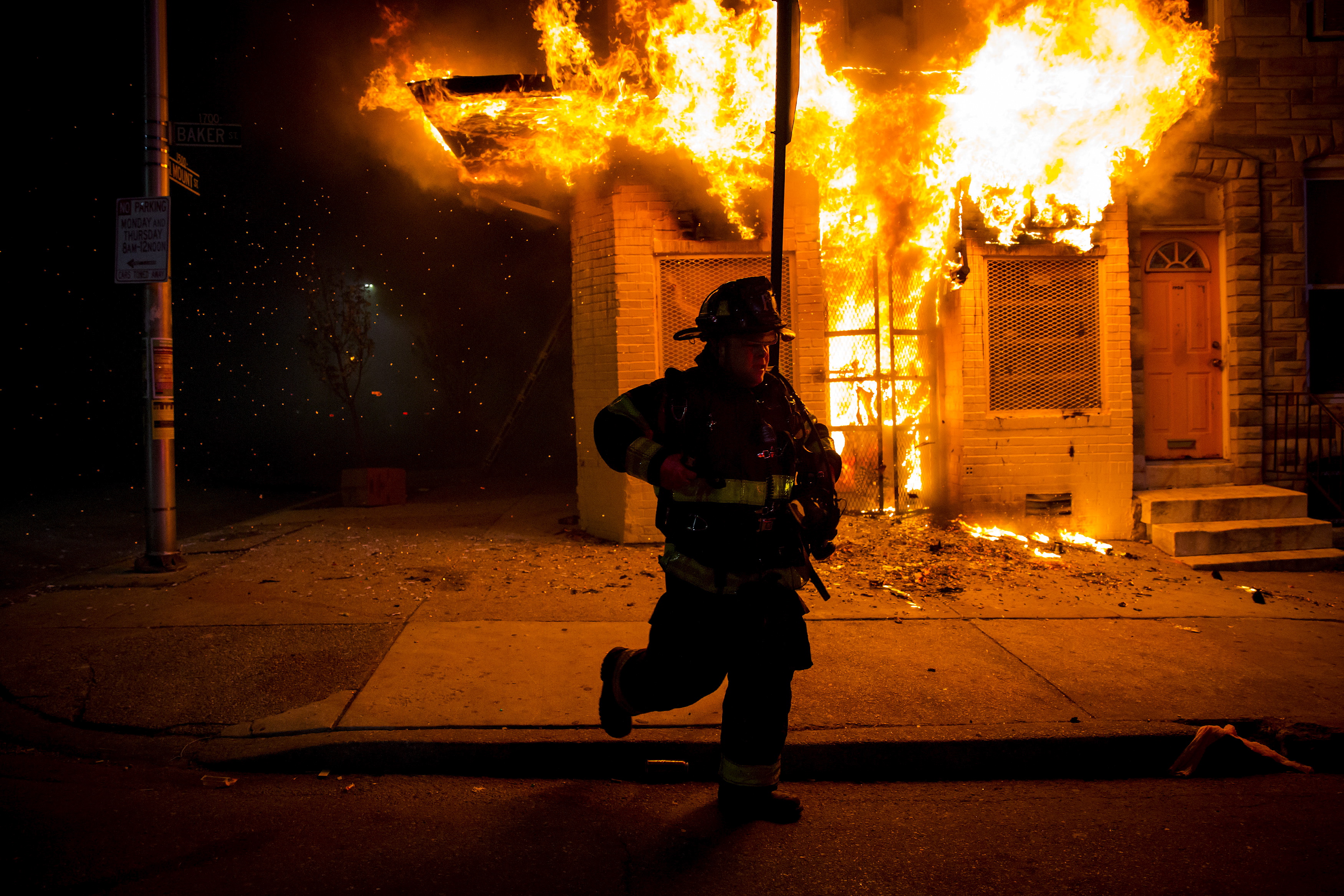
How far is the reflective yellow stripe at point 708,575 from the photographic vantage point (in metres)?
3.25

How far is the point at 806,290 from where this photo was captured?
26.8ft

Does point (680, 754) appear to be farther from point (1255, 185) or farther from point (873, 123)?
point (1255, 185)

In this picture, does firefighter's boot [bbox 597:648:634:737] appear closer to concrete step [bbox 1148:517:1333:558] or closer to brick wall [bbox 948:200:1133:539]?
brick wall [bbox 948:200:1133:539]

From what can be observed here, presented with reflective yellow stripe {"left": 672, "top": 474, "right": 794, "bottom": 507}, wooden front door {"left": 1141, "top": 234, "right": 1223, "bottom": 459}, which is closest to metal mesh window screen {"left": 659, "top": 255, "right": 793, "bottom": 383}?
wooden front door {"left": 1141, "top": 234, "right": 1223, "bottom": 459}

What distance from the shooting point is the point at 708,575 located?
3.25 m

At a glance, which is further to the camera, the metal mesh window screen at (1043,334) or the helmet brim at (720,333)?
the metal mesh window screen at (1043,334)

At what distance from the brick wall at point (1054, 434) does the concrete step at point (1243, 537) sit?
0.62 m

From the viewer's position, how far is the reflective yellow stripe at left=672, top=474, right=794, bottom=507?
3.30 meters

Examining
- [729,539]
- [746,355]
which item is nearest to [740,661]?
[729,539]

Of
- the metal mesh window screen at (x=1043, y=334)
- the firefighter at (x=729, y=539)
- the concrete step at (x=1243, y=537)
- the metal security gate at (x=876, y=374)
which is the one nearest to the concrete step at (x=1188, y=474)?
the concrete step at (x=1243, y=537)

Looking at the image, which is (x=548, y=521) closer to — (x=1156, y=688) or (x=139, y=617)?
(x=139, y=617)

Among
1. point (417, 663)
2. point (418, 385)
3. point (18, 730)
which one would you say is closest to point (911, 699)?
point (417, 663)

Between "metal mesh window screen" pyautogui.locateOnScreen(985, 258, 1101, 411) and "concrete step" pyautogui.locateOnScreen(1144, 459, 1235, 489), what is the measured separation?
3.34 feet

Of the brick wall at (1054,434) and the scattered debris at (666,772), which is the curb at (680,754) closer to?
the scattered debris at (666,772)
